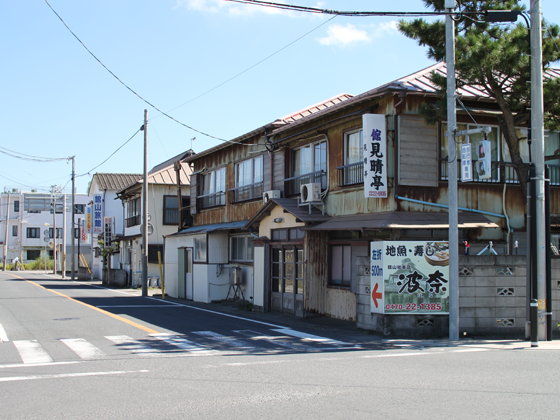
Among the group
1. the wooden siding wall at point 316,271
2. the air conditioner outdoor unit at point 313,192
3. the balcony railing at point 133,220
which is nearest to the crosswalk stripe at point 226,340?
the wooden siding wall at point 316,271

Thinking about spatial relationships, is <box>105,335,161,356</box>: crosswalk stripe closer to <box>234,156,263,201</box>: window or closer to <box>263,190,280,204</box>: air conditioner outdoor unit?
<box>263,190,280,204</box>: air conditioner outdoor unit

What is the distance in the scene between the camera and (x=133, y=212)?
3991 centimetres

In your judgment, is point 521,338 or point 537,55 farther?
point 521,338

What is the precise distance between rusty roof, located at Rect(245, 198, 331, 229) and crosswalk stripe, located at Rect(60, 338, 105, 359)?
7218 millimetres

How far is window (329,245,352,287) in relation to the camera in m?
16.0

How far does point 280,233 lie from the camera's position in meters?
18.8

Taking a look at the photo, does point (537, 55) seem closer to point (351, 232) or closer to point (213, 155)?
point (351, 232)

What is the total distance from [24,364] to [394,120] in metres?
10.1

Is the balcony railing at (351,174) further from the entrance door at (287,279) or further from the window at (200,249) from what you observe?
the window at (200,249)

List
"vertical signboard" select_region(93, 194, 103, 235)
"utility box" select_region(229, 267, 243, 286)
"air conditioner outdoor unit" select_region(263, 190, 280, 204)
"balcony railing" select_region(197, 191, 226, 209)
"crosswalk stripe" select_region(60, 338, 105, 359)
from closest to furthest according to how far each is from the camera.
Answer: "crosswalk stripe" select_region(60, 338, 105, 359) → "air conditioner outdoor unit" select_region(263, 190, 280, 204) → "utility box" select_region(229, 267, 243, 286) → "balcony railing" select_region(197, 191, 226, 209) → "vertical signboard" select_region(93, 194, 103, 235)

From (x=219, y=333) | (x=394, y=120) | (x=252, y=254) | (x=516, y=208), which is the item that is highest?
(x=394, y=120)

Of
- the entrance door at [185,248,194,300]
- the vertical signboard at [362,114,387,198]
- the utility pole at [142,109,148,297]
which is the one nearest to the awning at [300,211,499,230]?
the vertical signboard at [362,114,387,198]

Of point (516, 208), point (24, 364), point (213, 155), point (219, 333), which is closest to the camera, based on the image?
point (24, 364)

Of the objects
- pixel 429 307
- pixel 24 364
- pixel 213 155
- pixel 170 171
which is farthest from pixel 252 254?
pixel 170 171
